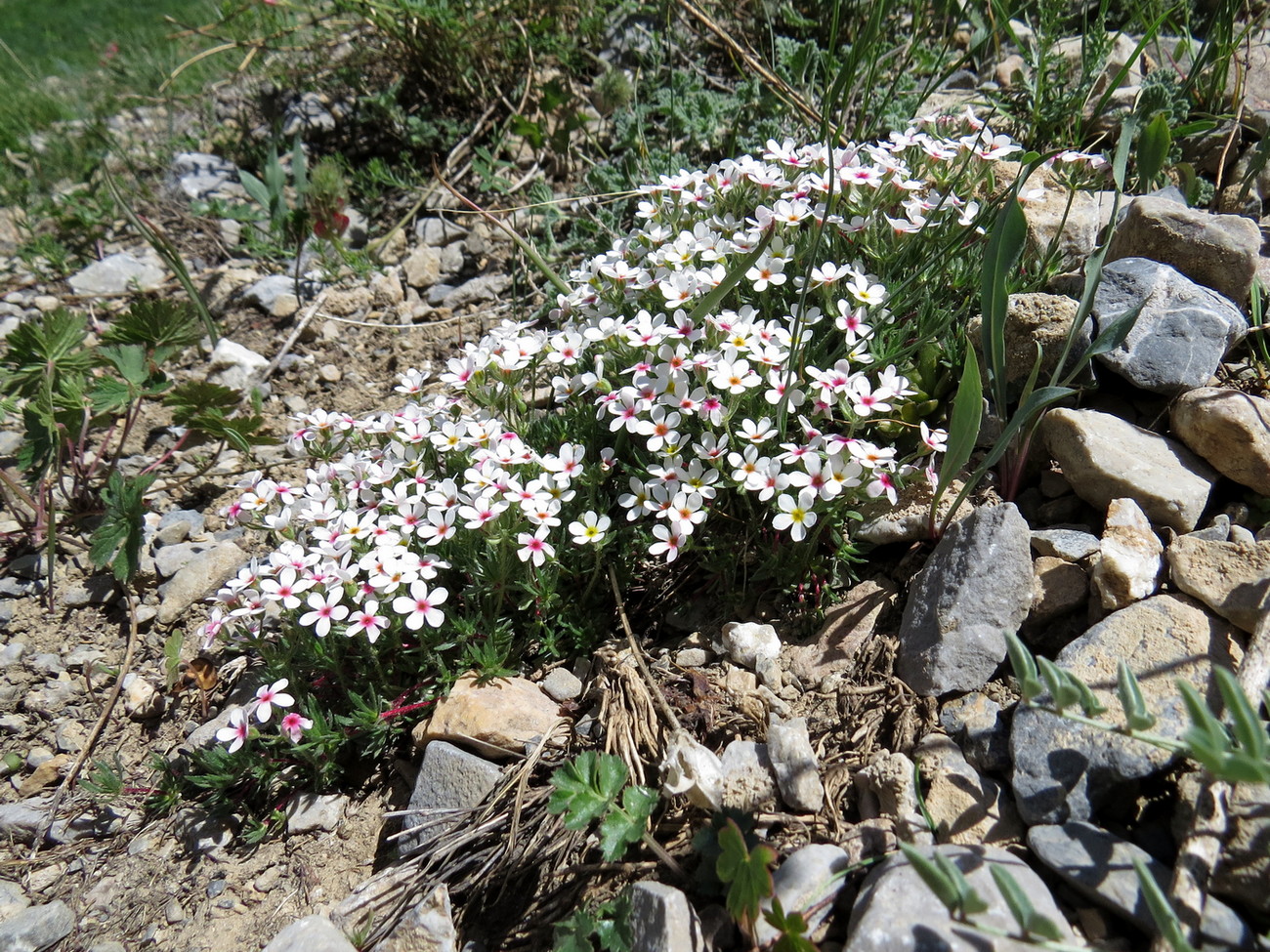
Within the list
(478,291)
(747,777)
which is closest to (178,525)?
(478,291)

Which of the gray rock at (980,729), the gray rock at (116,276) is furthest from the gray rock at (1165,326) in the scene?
the gray rock at (116,276)

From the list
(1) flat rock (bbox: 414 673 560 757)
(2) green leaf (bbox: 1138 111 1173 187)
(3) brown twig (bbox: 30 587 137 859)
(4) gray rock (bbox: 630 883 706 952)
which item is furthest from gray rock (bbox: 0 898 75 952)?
(2) green leaf (bbox: 1138 111 1173 187)

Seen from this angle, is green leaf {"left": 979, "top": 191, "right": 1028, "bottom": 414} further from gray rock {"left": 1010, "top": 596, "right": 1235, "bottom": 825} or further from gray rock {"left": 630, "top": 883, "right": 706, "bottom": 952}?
gray rock {"left": 630, "top": 883, "right": 706, "bottom": 952}

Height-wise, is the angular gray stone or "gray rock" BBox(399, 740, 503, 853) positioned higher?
the angular gray stone

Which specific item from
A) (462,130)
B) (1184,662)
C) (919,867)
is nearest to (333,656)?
(919,867)

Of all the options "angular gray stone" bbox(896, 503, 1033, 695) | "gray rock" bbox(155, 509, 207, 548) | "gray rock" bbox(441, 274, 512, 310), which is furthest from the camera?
"gray rock" bbox(441, 274, 512, 310)

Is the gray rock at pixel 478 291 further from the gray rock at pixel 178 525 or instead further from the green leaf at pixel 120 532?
the green leaf at pixel 120 532
